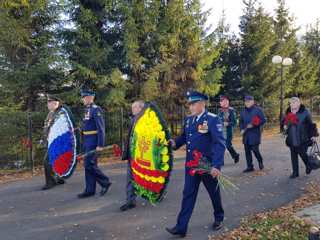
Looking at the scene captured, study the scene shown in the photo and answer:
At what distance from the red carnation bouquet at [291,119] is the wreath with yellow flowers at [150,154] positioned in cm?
364

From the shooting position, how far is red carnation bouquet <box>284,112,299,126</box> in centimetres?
898

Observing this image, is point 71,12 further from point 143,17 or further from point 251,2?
point 251,2

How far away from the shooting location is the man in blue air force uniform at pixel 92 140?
786cm

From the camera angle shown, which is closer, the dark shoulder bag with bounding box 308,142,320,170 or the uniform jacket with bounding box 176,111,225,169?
the uniform jacket with bounding box 176,111,225,169

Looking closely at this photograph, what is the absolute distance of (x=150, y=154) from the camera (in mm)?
6664

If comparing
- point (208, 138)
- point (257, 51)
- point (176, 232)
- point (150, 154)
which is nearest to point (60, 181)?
point (150, 154)

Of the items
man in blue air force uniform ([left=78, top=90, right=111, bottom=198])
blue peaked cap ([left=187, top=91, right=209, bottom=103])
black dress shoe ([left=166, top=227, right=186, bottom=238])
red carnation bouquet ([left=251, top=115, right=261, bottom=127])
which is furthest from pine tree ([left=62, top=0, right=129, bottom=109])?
black dress shoe ([left=166, top=227, right=186, bottom=238])

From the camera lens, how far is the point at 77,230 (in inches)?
243

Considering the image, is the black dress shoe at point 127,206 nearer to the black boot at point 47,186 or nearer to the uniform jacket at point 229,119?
the black boot at point 47,186

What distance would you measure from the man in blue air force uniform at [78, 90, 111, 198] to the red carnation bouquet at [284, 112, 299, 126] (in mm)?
4005

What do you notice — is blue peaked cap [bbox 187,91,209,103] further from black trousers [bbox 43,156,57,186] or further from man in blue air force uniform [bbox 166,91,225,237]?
black trousers [bbox 43,156,57,186]

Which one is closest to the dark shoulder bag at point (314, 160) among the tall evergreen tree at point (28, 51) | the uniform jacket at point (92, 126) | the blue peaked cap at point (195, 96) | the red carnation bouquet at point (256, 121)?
the red carnation bouquet at point (256, 121)

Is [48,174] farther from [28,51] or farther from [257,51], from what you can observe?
[257,51]

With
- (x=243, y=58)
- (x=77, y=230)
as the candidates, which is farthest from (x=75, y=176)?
(x=243, y=58)
